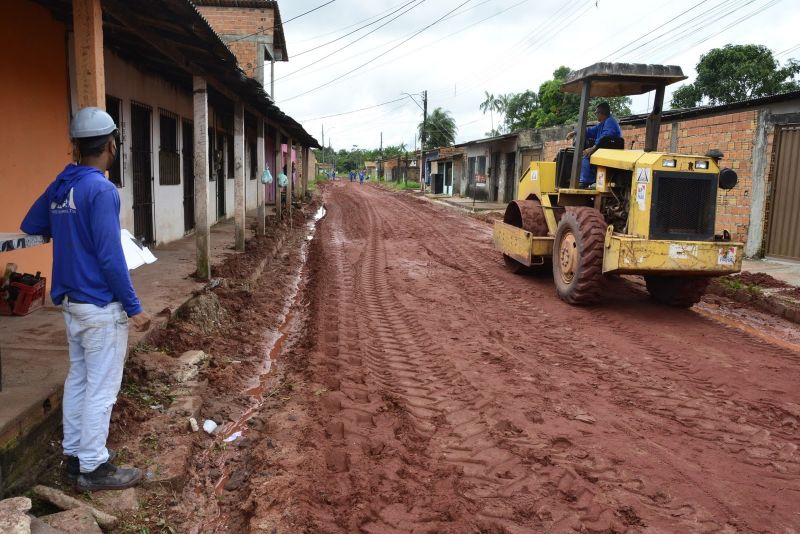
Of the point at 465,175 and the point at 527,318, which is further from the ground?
the point at 465,175

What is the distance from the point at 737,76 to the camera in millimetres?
26703

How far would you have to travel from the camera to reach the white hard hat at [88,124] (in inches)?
116

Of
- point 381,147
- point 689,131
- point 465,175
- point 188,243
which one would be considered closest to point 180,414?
point 188,243

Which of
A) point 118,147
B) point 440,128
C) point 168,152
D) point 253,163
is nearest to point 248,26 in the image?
point 253,163

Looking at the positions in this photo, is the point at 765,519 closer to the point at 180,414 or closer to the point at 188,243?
the point at 180,414

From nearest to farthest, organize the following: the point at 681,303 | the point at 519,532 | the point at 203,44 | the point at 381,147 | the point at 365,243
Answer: the point at 519,532
the point at 203,44
the point at 681,303
the point at 365,243
the point at 381,147

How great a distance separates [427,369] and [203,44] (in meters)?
4.39

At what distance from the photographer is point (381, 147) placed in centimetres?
9194

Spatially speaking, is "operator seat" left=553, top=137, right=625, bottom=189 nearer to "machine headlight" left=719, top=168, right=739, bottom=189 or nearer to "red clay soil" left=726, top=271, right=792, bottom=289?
"machine headlight" left=719, top=168, right=739, bottom=189

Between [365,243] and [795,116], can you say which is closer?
[795,116]

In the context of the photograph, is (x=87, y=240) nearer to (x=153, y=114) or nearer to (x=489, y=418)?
(x=489, y=418)

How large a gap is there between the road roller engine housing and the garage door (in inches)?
155

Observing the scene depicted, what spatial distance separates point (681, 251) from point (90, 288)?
5.90 meters

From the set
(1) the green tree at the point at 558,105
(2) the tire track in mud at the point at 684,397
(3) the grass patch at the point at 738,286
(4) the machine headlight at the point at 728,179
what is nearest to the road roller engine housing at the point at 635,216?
(4) the machine headlight at the point at 728,179
